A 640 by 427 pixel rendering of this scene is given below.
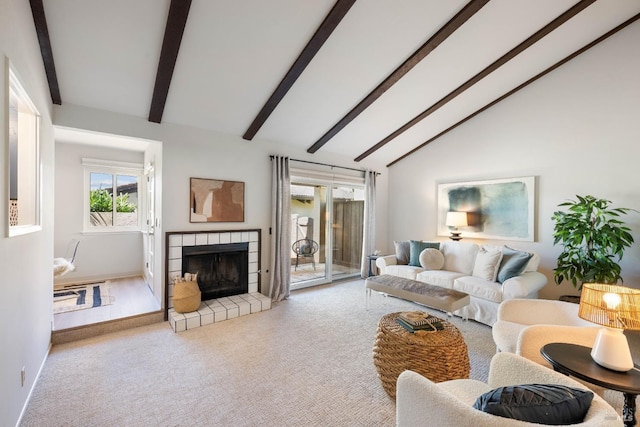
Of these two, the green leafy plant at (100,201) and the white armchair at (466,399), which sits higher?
the green leafy plant at (100,201)

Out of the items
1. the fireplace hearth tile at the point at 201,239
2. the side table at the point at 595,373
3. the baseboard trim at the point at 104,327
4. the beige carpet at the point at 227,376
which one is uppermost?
the fireplace hearth tile at the point at 201,239

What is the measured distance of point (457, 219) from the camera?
4.53 meters

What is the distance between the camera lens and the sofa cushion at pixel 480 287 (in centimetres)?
322

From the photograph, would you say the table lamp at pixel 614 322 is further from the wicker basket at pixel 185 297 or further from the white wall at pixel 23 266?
the wicker basket at pixel 185 297

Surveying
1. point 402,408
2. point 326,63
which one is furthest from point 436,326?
point 326,63

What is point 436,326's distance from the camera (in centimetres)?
206

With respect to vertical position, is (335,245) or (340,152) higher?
(340,152)

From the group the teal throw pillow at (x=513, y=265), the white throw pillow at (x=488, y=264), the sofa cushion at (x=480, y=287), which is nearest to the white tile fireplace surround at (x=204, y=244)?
the sofa cushion at (x=480, y=287)

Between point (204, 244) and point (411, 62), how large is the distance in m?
3.44

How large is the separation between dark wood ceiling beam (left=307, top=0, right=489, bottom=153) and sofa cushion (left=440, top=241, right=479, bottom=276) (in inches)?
98.1

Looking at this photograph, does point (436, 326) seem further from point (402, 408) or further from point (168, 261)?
point (168, 261)

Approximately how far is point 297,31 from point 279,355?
306 cm

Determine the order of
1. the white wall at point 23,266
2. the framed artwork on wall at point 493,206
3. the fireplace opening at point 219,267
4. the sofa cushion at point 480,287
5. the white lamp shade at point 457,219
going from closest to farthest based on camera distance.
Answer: the white wall at point 23,266 < the sofa cushion at point 480,287 < the fireplace opening at point 219,267 < the framed artwork on wall at point 493,206 < the white lamp shade at point 457,219

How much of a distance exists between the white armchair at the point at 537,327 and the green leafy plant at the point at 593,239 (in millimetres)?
1215
